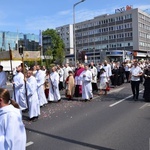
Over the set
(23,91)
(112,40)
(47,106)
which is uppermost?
(112,40)

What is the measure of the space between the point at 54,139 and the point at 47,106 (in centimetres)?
586

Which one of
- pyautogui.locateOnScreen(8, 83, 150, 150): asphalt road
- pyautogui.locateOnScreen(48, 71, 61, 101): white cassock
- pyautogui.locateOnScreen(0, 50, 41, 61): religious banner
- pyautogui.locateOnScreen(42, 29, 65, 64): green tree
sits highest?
pyautogui.locateOnScreen(42, 29, 65, 64): green tree

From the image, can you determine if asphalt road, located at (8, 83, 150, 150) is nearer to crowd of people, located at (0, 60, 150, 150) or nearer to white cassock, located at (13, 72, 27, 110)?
white cassock, located at (13, 72, 27, 110)

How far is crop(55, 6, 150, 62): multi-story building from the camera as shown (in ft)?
317

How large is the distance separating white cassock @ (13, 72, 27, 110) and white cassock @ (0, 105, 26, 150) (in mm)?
7329

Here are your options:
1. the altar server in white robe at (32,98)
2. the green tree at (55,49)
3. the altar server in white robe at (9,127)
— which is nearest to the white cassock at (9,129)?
the altar server in white robe at (9,127)

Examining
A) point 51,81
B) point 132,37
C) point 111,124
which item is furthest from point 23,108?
point 132,37

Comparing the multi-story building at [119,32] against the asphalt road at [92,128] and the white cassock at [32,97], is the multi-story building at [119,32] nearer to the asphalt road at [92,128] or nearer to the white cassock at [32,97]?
the asphalt road at [92,128]

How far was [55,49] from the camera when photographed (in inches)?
3258

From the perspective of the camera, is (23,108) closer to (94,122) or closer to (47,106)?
(47,106)

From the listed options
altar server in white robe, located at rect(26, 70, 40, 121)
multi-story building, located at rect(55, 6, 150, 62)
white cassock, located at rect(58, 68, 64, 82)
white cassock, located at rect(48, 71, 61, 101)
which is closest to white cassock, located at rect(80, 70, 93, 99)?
white cassock, located at rect(48, 71, 61, 101)

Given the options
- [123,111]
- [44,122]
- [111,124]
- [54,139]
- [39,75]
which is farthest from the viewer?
[39,75]

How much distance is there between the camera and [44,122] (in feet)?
30.6

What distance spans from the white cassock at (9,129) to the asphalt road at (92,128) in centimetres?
332
